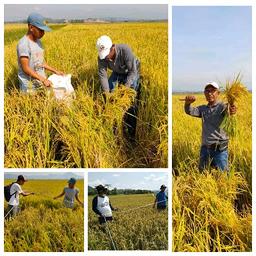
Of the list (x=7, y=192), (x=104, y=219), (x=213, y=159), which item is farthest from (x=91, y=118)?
(x=213, y=159)

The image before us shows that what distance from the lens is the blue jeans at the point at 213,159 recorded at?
5004mm

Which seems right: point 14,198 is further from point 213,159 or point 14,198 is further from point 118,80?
point 213,159

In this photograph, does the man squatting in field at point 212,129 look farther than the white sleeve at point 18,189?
No

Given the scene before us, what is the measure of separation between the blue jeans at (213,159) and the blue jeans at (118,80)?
2.63ft

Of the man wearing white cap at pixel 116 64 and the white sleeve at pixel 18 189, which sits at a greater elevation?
the man wearing white cap at pixel 116 64

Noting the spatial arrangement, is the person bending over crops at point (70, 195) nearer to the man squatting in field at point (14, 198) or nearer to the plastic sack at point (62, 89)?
the man squatting in field at point (14, 198)

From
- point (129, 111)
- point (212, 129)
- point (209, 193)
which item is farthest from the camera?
point (129, 111)

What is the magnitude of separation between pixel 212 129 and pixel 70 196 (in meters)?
1.36

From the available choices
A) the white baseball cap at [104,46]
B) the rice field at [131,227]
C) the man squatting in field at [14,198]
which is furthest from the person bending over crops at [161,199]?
the white baseball cap at [104,46]

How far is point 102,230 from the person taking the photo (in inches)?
200

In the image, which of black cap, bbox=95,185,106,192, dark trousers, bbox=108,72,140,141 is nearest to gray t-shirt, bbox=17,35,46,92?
dark trousers, bbox=108,72,140,141

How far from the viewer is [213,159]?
16.5 ft
